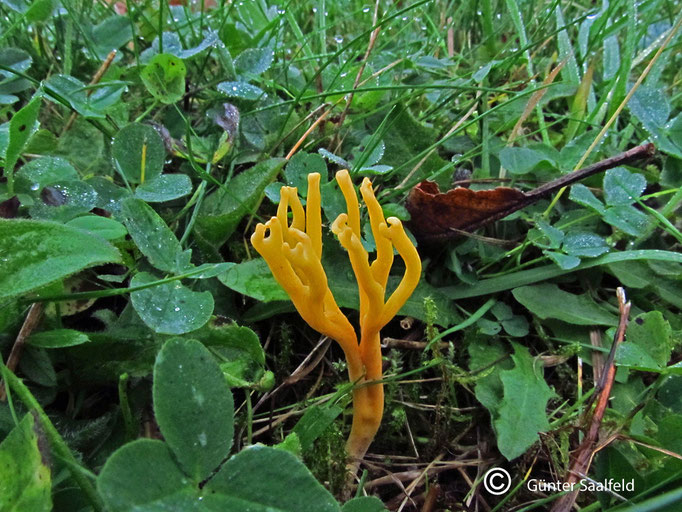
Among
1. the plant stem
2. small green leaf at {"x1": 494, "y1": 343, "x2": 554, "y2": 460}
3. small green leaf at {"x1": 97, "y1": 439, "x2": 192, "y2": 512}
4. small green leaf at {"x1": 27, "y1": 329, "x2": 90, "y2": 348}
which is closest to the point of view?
small green leaf at {"x1": 97, "y1": 439, "x2": 192, "y2": 512}

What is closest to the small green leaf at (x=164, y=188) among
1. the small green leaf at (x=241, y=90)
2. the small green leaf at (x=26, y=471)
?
the small green leaf at (x=241, y=90)

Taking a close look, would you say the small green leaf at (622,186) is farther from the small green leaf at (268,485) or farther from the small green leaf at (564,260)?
the small green leaf at (268,485)

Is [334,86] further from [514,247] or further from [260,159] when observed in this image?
[514,247]

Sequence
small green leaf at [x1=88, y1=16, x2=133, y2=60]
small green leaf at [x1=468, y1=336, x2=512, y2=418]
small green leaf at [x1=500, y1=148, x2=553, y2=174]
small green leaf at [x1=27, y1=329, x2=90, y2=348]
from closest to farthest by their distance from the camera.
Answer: small green leaf at [x1=27, y1=329, x2=90, y2=348] → small green leaf at [x1=468, y1=336, x2=512, y2=418] → small green leaf at [x1=500, y1=148, x2=553, y2=174] → small green leaf at [x1=88, y1=16, x2=133, y2=60]

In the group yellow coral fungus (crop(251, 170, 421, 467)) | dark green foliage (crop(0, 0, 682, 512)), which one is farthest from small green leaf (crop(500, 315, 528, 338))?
yellow coral fungus (crop(251, 170, 421, 467))

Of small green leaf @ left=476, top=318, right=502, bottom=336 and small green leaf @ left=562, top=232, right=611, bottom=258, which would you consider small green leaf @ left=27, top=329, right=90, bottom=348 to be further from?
small green leaf @ left=562, top=232, right=611, bottom=258

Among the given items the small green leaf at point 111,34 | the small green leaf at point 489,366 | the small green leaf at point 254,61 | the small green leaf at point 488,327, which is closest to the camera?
the small green leaf at point 489,366
